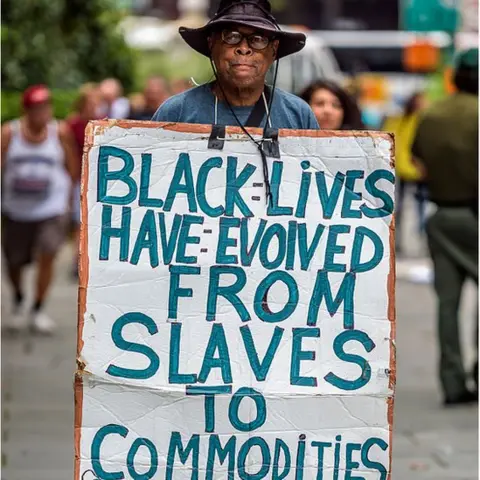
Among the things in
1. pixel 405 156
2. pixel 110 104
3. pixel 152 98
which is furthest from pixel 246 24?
pixel 405 156

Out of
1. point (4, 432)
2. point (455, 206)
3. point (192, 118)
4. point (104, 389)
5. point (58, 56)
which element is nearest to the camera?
point (104, 389)

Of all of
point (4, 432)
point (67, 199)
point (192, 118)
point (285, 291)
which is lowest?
point (4, 432)

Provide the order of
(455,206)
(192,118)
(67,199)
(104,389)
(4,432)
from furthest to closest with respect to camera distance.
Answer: (67,199) → (455,206) → (4,432) → (192,118) → (104,389)

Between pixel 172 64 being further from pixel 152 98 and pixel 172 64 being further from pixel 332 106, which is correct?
pixel 332 106

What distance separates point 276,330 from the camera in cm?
432

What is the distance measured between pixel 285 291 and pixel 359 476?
57 centimetres

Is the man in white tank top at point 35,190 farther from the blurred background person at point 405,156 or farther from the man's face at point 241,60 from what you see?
the blurred background person at point 405,156

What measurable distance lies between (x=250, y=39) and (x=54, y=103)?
1254 cm

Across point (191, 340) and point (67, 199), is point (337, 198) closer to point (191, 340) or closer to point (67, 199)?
point (191, 340)

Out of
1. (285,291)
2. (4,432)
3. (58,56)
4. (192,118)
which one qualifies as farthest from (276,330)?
(58,56)

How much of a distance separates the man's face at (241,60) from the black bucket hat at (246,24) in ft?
0.11

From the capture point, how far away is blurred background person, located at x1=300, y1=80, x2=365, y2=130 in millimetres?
7133

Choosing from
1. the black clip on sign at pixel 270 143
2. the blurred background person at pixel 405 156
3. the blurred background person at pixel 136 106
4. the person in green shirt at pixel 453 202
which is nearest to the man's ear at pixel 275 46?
the black clip on sign at pixel 270 143

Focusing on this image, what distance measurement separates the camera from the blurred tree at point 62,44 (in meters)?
15.2
